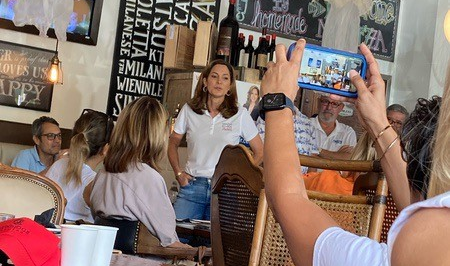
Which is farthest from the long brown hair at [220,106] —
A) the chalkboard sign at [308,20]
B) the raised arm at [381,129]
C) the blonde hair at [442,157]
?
the blonde hair at [442,157]

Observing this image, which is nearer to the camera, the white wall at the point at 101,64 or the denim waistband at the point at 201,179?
the denim waistband at the point at 201,179

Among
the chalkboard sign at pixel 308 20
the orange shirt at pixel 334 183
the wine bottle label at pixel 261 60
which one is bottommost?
the orange shirt at pixel 334 183

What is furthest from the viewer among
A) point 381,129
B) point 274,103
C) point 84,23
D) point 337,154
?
point 84,23

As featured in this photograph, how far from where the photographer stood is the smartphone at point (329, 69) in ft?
5.16

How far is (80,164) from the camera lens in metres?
4.69

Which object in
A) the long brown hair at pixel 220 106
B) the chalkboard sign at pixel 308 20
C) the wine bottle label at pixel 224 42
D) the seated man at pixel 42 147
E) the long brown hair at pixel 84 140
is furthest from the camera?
the chalkboard sign at pixel 308 20

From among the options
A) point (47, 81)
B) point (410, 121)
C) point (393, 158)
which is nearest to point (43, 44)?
point (47, 81)

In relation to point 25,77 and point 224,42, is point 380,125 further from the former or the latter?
point 25,77

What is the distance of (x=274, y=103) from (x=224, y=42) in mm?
6132

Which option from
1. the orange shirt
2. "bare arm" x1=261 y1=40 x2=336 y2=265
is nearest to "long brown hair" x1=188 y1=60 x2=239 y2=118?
the orange shirt

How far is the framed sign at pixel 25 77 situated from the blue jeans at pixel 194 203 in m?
2.39

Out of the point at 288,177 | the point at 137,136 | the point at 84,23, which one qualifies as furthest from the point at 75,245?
the point at 84,23

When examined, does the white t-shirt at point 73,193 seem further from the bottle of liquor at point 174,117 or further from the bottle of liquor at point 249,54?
the bottle of liquor at point 249,54

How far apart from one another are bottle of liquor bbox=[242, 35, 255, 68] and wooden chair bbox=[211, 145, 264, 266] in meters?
5.24
